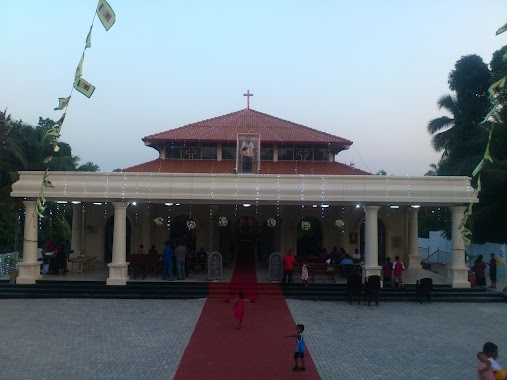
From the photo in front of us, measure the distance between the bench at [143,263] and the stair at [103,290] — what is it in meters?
1.18

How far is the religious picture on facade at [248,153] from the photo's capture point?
23.6 meters

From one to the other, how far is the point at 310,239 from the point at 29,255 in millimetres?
12034

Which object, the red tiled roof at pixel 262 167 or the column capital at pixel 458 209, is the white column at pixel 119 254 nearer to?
the red tiled roof at pixel 262 167

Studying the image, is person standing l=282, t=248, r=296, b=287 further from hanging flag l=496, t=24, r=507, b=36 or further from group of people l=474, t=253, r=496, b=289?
hanging flag l=496, t=24, r=507, b=36

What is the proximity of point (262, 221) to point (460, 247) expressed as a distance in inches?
359

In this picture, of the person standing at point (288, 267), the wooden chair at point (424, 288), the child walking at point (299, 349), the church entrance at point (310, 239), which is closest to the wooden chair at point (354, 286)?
the wooden chair at point (424, 288)

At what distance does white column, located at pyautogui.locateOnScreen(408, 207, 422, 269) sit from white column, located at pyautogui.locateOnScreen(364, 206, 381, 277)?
17.4ft

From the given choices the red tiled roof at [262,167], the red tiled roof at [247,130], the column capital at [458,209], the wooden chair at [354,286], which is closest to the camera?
the wooden chair at [354,286]

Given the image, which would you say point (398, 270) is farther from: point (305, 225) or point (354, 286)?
point (305, 225)

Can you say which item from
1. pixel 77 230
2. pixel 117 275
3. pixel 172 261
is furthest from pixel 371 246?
pixel 77 230

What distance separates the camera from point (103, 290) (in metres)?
17.9

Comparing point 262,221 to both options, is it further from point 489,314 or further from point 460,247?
point 489,314

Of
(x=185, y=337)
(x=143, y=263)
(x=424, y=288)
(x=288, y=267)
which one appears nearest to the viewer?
(x=185, y=337)

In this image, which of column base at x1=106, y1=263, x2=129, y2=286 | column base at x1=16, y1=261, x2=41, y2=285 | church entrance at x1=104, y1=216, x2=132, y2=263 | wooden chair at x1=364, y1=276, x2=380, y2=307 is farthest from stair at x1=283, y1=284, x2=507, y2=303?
column base at x1=16, y1=261, x2=41, y2=285
